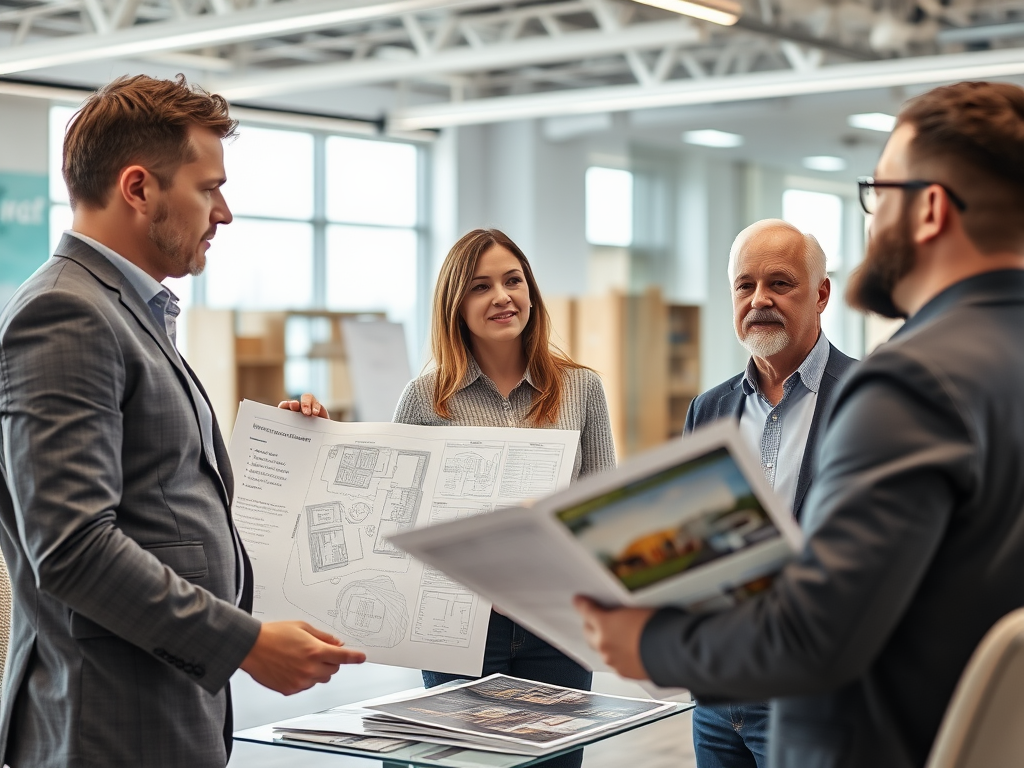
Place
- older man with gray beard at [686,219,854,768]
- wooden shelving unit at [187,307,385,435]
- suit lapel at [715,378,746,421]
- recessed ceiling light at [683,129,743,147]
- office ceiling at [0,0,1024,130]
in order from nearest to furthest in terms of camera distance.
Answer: older man with gray beard at [686,219,854,768], suit lapel at [715,378,746,421], office ceiling at [0,0,1024,130], wooden shelving unit at [187,307,385,435], recessed ceiling light at [683,129,743,147]

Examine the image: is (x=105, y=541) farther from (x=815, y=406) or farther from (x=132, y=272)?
(x=815, y=406)

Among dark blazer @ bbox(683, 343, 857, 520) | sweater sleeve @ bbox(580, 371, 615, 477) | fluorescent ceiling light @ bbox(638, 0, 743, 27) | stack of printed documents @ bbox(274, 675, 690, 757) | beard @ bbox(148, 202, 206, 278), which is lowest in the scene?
stack of printed documents @ bbox(274, 675, 690, 757)

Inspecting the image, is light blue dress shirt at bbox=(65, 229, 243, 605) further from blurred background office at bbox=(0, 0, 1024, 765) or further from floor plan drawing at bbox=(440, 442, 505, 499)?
blurred background office at bbox=(0, 0, 1024, 765)

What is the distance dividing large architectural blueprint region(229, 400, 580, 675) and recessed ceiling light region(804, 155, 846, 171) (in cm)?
1146

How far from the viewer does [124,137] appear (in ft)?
6.18

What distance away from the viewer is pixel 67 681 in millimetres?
1779

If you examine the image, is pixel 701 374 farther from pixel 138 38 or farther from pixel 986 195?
pixel 986 195

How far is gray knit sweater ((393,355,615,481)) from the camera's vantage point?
121 inches

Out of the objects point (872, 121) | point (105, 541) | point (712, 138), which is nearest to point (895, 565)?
point (105, 541)

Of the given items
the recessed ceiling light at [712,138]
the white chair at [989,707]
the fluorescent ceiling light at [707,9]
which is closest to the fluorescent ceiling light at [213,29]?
the fluorescent ceiling light at [707,9]

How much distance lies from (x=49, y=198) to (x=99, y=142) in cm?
988

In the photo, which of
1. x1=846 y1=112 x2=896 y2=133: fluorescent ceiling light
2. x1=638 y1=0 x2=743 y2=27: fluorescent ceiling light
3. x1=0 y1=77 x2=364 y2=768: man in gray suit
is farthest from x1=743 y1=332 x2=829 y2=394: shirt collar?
x1=846 y1=112 x2=896 y2=133: fluorescent ceiling light

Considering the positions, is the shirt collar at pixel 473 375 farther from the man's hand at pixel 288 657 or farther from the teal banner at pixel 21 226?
the teal banner at pixel 21 226

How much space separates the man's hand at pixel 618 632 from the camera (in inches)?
54.4
